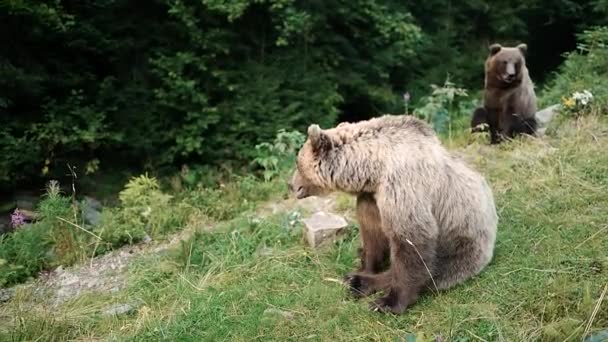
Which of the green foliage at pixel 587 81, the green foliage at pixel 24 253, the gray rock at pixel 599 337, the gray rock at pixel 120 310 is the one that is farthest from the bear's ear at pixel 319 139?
the green foliage at pixel 587 81

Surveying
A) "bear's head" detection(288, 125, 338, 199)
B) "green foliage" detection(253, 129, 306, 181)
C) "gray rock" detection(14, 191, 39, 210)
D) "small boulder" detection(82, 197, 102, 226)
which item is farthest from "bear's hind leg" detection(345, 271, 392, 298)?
"gray rock" detection(14, 191, 39, 210)

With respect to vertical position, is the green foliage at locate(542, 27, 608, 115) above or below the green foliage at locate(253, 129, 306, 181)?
above

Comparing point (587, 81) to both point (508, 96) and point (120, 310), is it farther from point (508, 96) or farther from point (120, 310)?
point (120, 310)

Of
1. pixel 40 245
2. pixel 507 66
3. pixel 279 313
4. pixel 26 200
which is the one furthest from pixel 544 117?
pixel 26 200

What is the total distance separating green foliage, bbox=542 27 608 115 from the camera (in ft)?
24.7

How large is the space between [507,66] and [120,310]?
5.23 m

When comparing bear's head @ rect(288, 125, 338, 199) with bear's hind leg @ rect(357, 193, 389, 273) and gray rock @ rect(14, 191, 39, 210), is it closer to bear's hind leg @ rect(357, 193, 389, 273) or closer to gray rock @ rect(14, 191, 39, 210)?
bear's hind leg @ rect(357, 193, 389, 273)

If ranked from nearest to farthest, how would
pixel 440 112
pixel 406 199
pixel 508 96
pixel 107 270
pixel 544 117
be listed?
1. pixel 406 199
2. pixel 107 270
3. pixel 508 96
4. pixel 544 117
5. pixel 440 112

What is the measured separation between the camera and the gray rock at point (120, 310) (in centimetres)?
459

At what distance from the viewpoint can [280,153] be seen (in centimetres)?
816

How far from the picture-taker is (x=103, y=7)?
356 inches

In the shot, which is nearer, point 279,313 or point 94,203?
point 279,313

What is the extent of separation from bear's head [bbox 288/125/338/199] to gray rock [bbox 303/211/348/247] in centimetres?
81

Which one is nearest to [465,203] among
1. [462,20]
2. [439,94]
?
[439,94]
